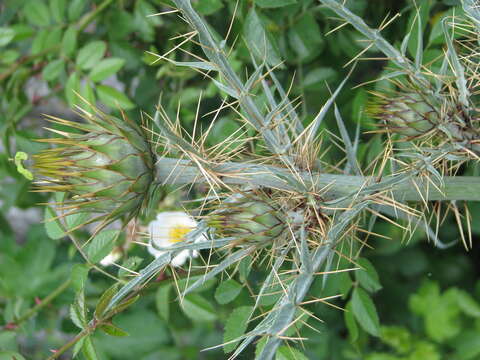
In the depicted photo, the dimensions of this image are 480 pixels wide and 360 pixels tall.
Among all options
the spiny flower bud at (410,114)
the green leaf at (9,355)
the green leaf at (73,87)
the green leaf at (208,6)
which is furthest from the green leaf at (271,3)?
the green leaf at (9,355)

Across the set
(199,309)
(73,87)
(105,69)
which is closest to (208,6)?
(105,69)

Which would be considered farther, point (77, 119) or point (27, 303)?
point (77, 119)

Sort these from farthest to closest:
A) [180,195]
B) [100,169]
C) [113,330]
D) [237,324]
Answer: [180,195] < [237,324] < [113,330] < [100,169]

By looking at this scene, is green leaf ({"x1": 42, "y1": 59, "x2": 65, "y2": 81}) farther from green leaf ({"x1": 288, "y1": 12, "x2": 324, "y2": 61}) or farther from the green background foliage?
green leaf ({"x1": 288, "y1": 12, "x2": 324, "y2": 61})

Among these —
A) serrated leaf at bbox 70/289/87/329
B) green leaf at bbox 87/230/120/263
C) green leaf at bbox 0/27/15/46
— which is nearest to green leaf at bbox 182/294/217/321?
green leaf at bbox 87/230/120/263

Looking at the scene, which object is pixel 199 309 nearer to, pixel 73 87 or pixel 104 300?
pixel 104 300

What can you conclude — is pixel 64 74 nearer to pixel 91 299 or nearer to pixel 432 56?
pixel 91 299

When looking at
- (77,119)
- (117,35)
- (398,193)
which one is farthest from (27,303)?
(77,119)
